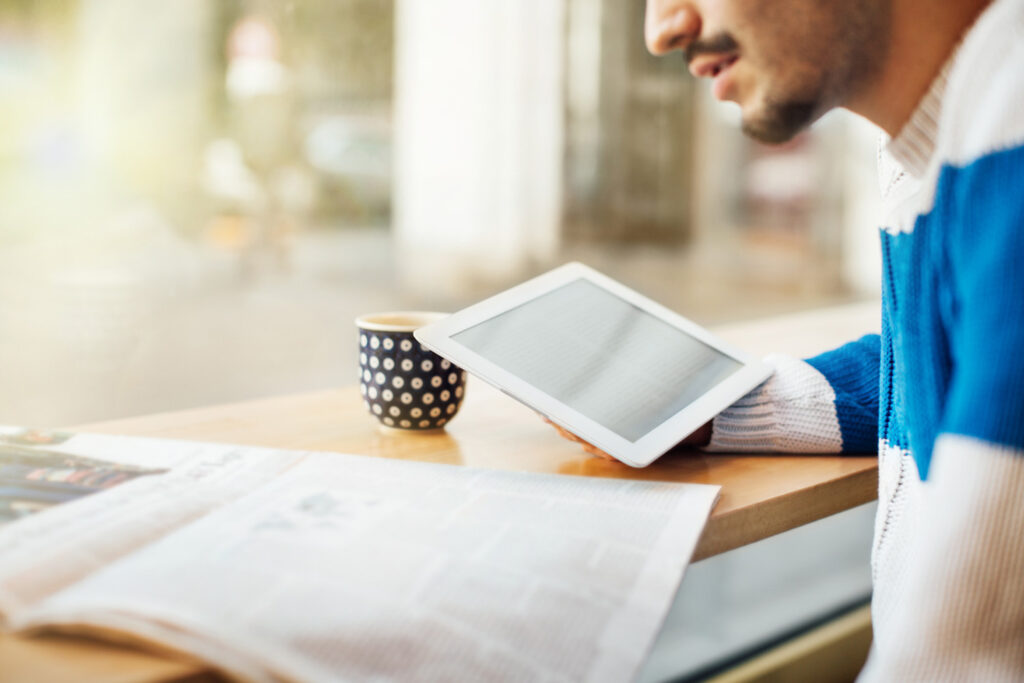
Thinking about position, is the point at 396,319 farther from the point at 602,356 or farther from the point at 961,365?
the point at 961,365

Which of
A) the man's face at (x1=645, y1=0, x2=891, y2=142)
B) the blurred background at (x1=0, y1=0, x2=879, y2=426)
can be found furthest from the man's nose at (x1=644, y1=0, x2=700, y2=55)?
the blurred background at (x1=0, y1=0, x2=879, y2=426)

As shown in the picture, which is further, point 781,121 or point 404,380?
point 404,380

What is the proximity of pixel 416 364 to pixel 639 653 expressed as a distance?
352 mm

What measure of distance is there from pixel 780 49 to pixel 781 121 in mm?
44

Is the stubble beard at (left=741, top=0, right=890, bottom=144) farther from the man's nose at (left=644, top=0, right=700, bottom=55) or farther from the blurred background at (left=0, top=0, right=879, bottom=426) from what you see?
the blurred background at (left=0, top=0, right=879, bottom=426)

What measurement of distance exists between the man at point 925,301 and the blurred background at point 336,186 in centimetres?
201

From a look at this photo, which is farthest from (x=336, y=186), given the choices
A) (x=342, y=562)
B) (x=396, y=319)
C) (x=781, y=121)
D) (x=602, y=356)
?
(x=342, y=562)

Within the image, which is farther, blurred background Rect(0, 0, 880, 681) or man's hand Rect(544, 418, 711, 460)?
blurred background Rect(0, 0, 880, 681)

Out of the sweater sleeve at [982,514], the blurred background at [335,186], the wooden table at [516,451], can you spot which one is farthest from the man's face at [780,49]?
the blurred background at [335,186]

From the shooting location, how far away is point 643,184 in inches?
223

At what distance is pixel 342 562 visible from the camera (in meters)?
0.43

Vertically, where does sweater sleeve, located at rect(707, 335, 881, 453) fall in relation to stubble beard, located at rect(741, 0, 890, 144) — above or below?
below

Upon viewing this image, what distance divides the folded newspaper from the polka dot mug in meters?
0.12

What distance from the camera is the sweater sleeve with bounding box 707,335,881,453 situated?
0.67 m
